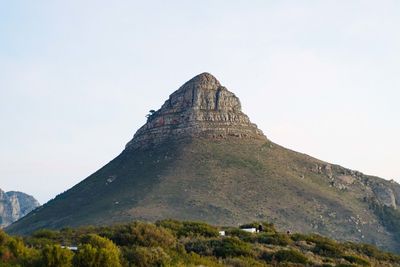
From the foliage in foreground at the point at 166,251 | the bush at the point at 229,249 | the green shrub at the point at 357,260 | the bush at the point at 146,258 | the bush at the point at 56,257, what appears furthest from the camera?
the green shrub at the point at 357,260

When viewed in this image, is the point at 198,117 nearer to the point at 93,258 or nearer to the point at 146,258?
the point at 146,258

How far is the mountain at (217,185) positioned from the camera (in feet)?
320

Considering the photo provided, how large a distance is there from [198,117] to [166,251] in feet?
375

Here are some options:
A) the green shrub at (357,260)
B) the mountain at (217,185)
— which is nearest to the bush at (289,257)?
the green shrub at (357,260)

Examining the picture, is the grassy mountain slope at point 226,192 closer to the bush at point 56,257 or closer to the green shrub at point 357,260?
the green shrub at point 357,260

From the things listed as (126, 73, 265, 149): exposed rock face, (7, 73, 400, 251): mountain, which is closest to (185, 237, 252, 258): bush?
(7, 73, 400, 251): mountain

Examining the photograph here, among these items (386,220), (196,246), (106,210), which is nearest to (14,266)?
(196,246)

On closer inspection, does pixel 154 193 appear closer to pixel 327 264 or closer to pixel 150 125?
pixel 150 125

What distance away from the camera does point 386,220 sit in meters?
113

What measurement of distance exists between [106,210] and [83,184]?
29.4 meters

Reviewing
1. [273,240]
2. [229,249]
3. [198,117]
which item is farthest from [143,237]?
[198,117]

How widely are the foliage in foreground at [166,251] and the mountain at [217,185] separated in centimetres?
6199

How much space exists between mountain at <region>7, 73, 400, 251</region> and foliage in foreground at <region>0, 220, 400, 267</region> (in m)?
62.0

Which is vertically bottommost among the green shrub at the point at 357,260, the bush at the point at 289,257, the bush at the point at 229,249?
the green shrub at the point at 357,260
